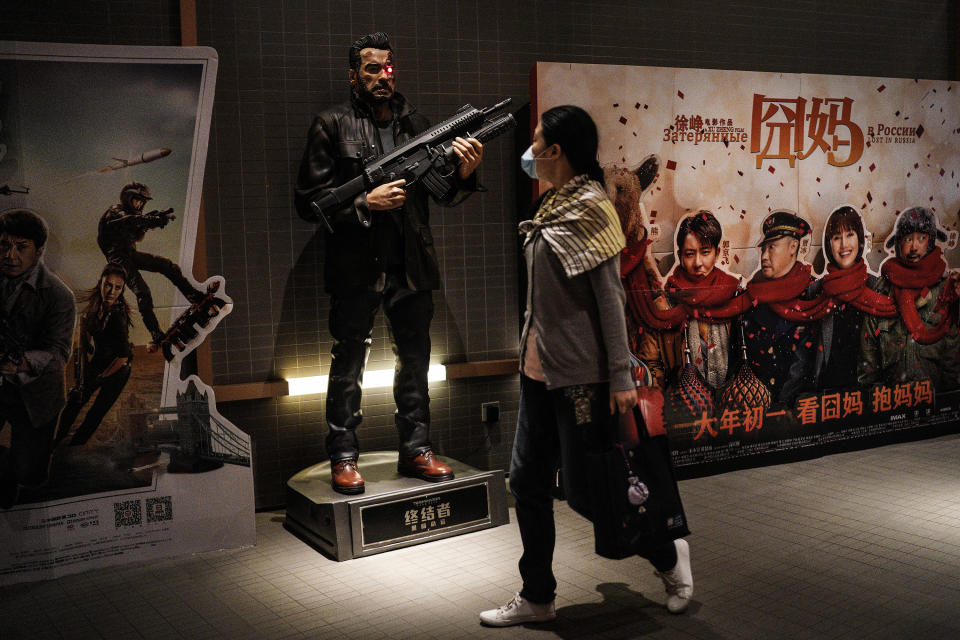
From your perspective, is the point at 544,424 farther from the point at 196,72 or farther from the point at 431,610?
the point at 196,72

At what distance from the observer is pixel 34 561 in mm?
3588

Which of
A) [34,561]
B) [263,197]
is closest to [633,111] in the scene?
[263,197]

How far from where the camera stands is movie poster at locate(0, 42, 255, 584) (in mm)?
3553

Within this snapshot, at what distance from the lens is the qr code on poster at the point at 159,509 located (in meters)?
3.75

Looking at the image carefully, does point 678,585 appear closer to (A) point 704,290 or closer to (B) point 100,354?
(A) point 704,290

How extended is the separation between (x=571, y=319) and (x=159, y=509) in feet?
6.36

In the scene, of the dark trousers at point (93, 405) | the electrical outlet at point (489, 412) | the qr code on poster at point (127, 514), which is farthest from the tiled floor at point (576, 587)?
the electrical outlet at point (489, 412)

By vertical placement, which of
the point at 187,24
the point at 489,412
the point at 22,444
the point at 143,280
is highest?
the point at 187,24

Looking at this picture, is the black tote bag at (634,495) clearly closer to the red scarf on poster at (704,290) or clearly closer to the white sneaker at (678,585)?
the white sneaker at (678,585)

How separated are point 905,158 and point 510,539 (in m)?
3.27

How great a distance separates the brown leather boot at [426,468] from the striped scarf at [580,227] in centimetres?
143

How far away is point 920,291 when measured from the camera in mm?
5488

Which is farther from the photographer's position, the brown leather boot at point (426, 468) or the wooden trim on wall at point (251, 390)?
the wooden trim on wall at point (251, 390)

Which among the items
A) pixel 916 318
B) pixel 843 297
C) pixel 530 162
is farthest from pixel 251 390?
pixel 916 318
